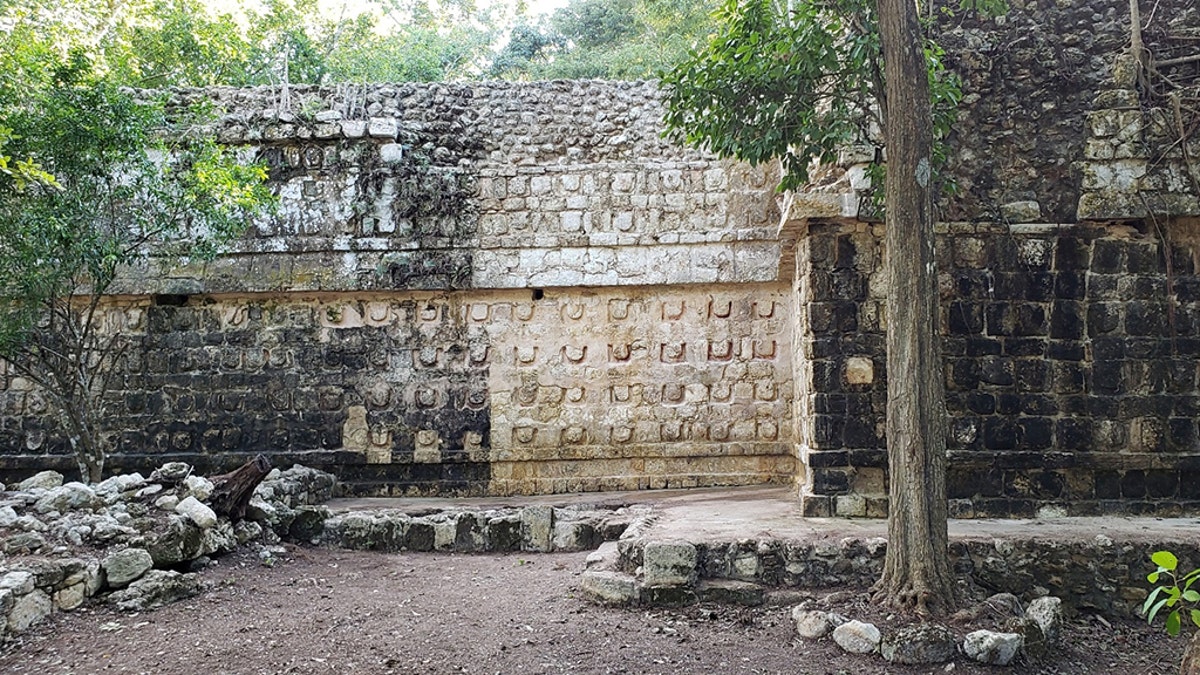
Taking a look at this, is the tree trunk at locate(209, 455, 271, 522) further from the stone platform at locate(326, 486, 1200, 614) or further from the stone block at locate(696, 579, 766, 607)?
the stone block at locate(696, 579, 766, 607)

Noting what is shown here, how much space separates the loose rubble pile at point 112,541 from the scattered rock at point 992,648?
15.0 feet

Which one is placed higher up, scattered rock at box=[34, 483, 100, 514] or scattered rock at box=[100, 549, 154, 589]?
scattered rock at box=[34, 483, 100, 514]

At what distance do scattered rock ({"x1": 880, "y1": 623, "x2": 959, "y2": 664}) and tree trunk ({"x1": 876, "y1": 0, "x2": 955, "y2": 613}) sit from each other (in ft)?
1.04

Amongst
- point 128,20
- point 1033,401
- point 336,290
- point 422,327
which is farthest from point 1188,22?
point 128,20

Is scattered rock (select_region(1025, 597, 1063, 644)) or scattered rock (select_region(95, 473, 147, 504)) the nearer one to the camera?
scattered rock (select_region(1025, 597, 1063, 644))

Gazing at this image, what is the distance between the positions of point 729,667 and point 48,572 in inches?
149

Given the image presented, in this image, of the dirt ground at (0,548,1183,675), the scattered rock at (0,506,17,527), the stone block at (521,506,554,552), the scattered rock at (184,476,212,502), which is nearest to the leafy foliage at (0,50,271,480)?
the scattered rock at (184,476,212,502)

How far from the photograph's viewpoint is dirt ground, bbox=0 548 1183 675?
4348mm

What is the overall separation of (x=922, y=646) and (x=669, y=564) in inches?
61.2

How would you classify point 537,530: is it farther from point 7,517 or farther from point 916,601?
point 7,517

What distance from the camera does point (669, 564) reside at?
17.8 ft

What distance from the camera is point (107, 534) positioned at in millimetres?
5574

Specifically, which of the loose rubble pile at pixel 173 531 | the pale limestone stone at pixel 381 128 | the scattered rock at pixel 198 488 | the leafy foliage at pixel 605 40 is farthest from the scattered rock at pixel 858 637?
the leafy foliage at pixel 605 40

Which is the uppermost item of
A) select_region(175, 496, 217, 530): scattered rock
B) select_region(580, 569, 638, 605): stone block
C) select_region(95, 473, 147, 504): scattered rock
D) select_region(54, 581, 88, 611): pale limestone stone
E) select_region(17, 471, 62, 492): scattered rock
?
select_region(95, 473, 147, 504): scattered rock
